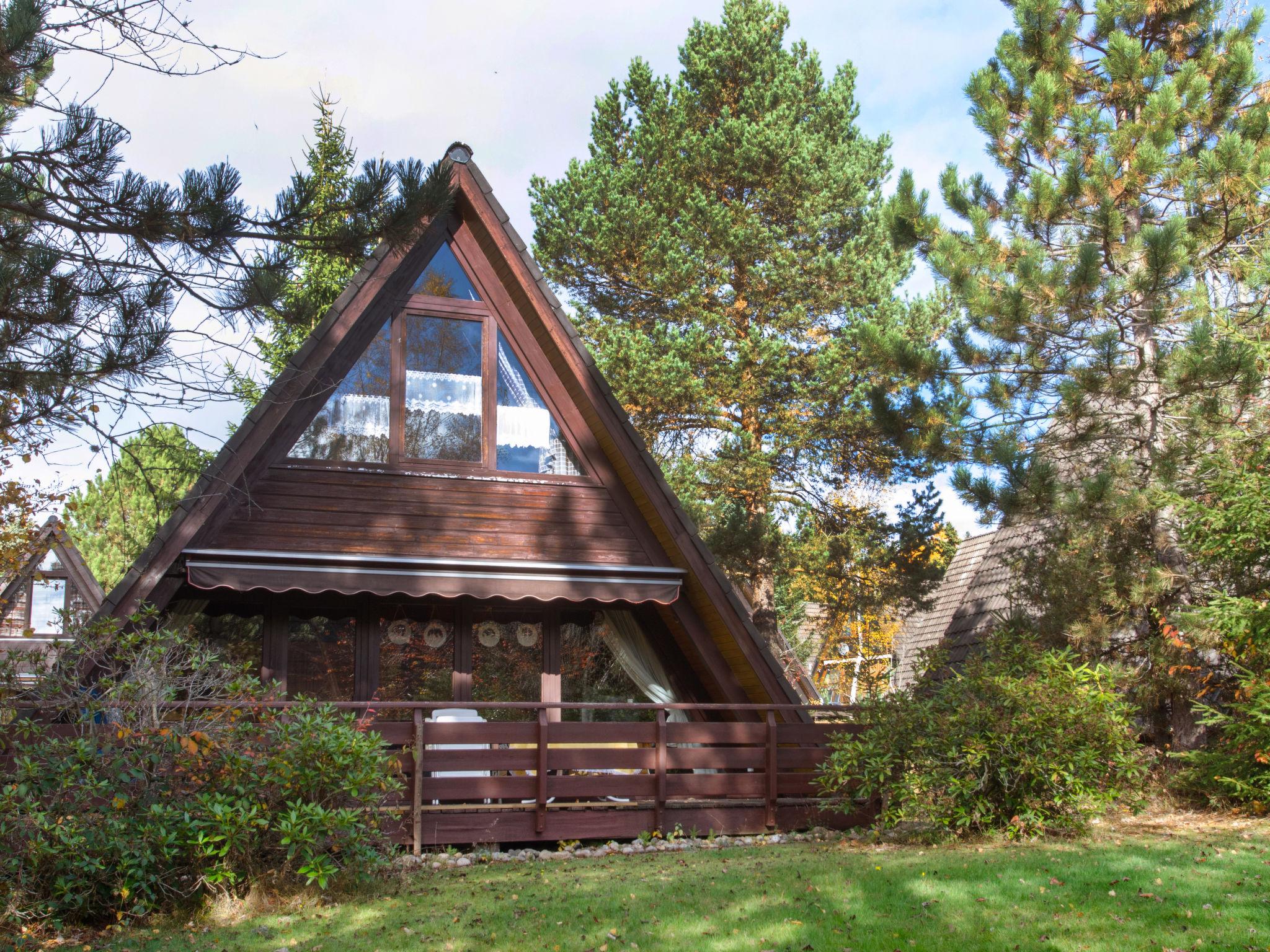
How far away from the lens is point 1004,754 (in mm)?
8195

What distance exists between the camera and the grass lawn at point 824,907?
561 cm

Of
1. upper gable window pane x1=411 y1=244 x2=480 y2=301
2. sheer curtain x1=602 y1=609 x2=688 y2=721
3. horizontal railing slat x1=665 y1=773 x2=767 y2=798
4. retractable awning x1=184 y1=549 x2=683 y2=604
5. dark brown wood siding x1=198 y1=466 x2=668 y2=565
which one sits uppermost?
upper gable window pane x1=411 y1=244 x2=480 y2=301

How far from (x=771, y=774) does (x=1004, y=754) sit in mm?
2392

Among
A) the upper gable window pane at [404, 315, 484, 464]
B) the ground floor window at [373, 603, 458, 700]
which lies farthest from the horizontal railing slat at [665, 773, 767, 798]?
the upper gable window pane at [404, 315, 484, 464]

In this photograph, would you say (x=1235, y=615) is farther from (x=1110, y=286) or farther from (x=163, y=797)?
(x=163, y=797)

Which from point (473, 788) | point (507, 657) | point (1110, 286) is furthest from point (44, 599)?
point (1110, 286)

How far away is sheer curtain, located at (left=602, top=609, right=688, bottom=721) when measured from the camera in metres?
11.0

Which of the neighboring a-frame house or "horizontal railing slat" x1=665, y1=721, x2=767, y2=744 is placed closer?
"horizontal railing slat" x1=665, y1=721, x2=767, y2=744

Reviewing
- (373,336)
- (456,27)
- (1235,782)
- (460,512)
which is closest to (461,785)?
(460,512)

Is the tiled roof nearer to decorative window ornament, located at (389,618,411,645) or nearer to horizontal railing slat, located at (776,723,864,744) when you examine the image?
horizontal railing slat, located at (776,723,864,744)

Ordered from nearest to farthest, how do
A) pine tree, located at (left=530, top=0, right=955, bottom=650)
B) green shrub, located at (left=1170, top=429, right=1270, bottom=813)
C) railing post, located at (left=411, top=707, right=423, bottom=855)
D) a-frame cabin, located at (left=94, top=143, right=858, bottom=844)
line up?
1. railing post, located at (left=411, top=707, right=423, bottom=855)
2. green shrub, located at (left=1170, top=429, right=1270, bottom=813)
3. a-frame cabin, located at (left=94, top=143, right=858, bottom=844)
4. pine tree, located at (left=530, top=0, right=955, bottom=650)

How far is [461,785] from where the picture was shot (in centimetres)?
895

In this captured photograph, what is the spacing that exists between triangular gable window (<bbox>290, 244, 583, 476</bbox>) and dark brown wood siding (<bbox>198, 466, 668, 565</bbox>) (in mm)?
243

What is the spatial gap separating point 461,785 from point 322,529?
2653 millimetres
